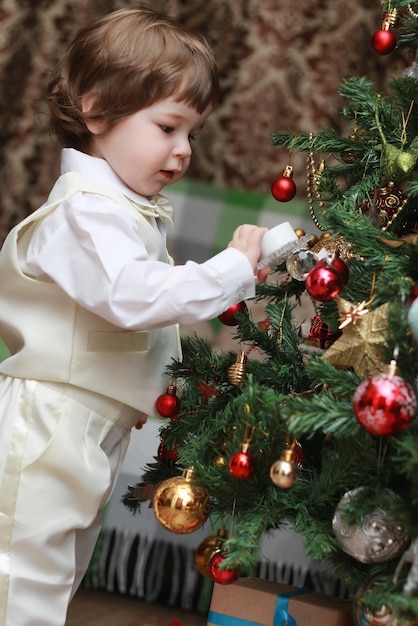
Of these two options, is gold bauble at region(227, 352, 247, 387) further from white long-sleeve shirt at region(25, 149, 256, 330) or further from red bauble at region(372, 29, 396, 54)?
red bauble at region(372, 29, 396, 54)

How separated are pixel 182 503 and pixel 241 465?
0.12 metres

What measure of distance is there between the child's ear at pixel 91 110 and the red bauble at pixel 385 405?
24.3 inches

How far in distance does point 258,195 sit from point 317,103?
0.84 feet

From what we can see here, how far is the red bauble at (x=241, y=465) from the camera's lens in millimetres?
971

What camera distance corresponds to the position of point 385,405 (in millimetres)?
820

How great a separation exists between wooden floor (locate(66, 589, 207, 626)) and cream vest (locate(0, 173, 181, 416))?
582 mm

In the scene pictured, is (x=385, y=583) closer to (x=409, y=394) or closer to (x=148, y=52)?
(x=409, y=394)

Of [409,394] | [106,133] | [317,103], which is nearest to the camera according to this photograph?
[409,394]

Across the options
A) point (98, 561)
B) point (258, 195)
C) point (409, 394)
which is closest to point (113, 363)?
point (409, 394)

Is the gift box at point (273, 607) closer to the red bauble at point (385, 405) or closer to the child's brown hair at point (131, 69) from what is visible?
the red bauble at point (385, 405)

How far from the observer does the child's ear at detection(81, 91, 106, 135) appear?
4.11 ft

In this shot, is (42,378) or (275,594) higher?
(42,378)

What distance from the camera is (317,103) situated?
6.65 feet

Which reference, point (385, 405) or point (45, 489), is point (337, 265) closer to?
point (385, 405)
